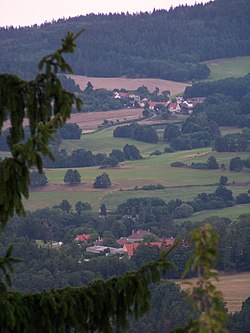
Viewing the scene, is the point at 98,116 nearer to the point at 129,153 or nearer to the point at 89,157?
the point at 129,153

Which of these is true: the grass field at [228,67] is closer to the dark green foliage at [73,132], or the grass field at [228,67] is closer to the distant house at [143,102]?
the distant house at [143,102]

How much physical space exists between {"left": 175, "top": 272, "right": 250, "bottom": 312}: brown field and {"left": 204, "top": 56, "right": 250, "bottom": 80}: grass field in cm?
8946

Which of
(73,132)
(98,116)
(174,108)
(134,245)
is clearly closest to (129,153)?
(73,132)

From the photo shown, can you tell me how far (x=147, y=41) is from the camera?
162m

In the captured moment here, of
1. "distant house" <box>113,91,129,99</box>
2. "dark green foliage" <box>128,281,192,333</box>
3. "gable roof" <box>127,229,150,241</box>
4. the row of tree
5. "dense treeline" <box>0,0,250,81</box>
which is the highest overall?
"dense treeline" <box>0,0,250,81</box>

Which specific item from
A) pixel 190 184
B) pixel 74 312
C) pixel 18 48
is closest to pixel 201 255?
pixel 74 312

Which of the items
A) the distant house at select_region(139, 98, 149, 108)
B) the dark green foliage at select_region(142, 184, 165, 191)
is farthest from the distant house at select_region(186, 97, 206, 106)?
the dark green foliage at select_region(142, 184, 165, 191)

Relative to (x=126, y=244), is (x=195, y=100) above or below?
above

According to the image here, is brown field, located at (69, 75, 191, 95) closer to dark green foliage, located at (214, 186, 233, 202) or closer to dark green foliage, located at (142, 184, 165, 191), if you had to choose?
dark green foliage, located at (142, 184, 165, 191)

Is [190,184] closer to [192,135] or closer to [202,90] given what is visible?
[192,135]

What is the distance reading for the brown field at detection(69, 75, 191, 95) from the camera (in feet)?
418

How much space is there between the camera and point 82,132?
99188 mm

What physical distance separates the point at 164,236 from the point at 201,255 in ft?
180

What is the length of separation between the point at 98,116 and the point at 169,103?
40.5 ft
